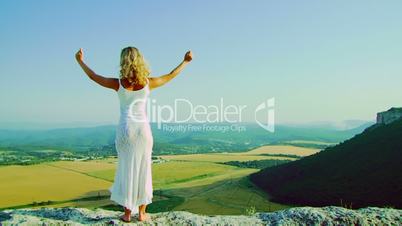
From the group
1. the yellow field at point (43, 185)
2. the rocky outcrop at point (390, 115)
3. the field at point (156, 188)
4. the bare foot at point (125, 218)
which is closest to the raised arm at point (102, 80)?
the bare foot at point (125, 218)

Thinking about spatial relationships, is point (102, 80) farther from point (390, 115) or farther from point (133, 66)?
point (390, 115)

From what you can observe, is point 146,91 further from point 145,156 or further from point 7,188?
point 7,188

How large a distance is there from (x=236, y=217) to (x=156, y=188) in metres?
74.6

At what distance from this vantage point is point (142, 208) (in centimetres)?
648

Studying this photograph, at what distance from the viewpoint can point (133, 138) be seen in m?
6.49

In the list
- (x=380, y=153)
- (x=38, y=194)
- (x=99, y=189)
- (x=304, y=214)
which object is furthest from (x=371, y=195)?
(x=304, y=214)

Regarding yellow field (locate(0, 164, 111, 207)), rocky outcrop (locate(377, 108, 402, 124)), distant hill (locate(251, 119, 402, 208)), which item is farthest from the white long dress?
rocky outcrop (locate(377, 108, 402, 124))

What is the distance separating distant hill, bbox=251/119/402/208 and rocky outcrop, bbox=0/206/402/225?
4892cm

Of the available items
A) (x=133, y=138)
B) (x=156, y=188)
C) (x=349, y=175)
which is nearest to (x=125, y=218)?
(x=133, y=138)

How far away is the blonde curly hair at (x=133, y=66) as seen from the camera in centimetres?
634

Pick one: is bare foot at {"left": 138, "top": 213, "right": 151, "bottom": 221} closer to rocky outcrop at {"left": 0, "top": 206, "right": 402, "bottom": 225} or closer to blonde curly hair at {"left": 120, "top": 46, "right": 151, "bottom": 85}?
rocky outcrop at {"left": 0, "top": 206, "right": 402, "bottom": 225}

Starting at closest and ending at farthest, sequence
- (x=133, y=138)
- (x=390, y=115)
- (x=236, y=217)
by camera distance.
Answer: (x=133, y=138), (x=236, y=217), (x=390, y=115)

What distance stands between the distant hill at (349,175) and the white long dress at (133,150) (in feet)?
165

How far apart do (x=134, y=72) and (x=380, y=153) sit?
243 feet
